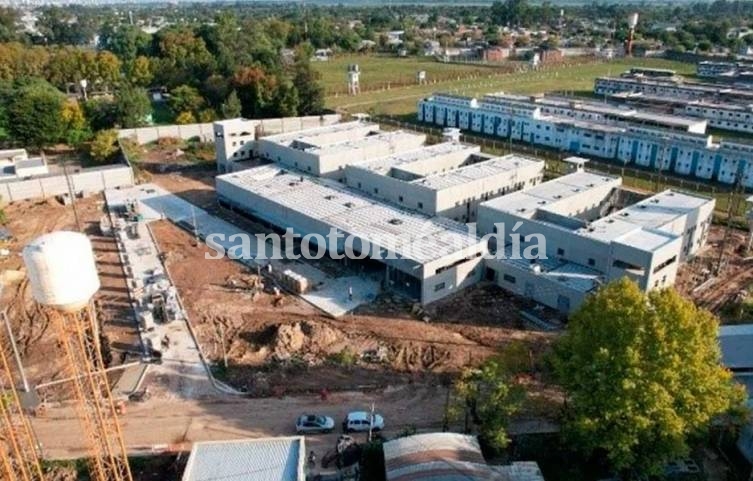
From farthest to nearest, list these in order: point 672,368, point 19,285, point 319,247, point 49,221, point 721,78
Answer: point 721,78, point 49,221, point 319,247, point 19,285, point 672,368

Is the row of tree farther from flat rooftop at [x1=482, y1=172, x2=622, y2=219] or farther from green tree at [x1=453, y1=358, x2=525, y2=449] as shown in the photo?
flat rooftop at [x1=482, y1=172, x2=622, y2=219]

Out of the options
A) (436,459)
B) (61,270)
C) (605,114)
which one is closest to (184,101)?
(605,114)

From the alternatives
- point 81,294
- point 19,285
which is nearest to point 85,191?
point 19,285

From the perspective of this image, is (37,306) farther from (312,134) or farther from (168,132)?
(168,132)

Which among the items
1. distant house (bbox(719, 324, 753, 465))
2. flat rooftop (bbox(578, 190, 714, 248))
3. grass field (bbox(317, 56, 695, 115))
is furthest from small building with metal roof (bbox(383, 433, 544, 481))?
grass field (bbox(317, 56, 695, 115))

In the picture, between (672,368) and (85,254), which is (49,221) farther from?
(672,368)

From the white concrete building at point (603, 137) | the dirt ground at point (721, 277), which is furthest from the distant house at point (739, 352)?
the white concrete building at point (603, 137)
